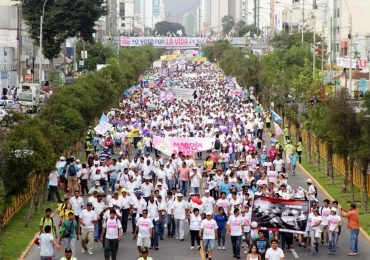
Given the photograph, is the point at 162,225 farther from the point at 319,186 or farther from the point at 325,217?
the point at 319,186

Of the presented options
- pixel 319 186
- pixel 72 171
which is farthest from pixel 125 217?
pixel 319 186

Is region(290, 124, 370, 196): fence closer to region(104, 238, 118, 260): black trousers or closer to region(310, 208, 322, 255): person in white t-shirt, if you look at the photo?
region(310, 208, 322, 255): person in white t-shirt

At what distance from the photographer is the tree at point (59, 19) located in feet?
292

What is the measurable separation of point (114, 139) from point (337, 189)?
12.1 metres

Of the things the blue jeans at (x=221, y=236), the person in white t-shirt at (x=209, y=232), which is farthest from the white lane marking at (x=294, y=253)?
the person in white t-shirt at (x=209, y=232)

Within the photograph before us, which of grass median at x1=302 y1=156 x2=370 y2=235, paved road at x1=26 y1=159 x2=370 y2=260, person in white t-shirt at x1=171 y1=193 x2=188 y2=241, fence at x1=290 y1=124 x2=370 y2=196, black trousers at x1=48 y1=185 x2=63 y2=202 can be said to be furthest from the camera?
fence at x1=290 y1=124 x2=370 y2=196

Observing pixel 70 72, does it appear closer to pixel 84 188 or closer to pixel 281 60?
pixel 281 60

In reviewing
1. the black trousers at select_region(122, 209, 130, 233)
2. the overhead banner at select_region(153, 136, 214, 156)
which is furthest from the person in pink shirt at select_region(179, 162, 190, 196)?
the overhead banner at select_region(153, 136, 214, 156)

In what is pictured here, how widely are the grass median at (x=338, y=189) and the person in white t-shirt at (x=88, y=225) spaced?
7231 millimetres

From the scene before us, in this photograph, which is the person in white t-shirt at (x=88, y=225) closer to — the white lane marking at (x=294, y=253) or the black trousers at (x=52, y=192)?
the white lane marking at (x=294, y=253)

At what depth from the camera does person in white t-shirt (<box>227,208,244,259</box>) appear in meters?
Answer: 23.1

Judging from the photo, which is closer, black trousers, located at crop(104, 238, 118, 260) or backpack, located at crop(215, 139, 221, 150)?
black trousers, located at crop(104, 238, 118, 260)

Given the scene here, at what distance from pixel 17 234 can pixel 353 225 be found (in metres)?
8.03

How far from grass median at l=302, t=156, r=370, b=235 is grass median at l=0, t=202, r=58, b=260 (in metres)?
8.24
